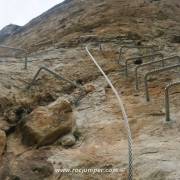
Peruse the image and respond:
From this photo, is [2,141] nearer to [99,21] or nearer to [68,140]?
[68,140]

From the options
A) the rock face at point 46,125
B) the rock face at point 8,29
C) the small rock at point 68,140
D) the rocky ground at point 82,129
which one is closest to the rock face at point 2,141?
the rocky ground at point 82,129

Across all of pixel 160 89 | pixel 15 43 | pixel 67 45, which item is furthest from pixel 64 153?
pixel 15 43

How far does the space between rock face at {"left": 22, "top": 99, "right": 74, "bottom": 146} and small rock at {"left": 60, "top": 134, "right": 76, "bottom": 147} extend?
0.24ft

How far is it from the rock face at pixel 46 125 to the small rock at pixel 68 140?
7cm

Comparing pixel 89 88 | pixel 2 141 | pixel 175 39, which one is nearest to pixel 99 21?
pixel 175 39

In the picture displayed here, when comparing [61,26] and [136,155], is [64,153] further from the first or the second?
[61,26]

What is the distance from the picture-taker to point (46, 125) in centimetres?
641

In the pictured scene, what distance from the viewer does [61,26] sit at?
15258 millimetres

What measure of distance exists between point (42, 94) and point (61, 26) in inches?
294

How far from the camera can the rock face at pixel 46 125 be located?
636 centimetres

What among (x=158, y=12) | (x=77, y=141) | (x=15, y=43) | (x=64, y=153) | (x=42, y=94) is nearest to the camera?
(x=64, y=153)

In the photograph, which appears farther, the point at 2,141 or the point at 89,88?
the point at 89,88

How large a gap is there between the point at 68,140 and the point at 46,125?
407 mm

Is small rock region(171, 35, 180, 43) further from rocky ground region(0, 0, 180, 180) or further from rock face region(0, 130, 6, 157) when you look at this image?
rock face region(0, 130, 6, 157)
